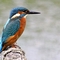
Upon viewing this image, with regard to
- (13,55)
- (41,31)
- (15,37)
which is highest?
(13,55)

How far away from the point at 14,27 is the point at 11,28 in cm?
5

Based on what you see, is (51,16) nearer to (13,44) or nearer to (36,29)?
(36,29)

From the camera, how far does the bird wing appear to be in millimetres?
4145

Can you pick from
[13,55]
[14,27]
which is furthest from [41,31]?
[13,55]

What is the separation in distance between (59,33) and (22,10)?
452cm

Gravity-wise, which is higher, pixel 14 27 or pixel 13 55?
pixel 13 55

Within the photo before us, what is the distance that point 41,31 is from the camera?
8.98 m

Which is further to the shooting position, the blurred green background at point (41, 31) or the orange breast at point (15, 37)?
the blurred green background at point (41, 31)

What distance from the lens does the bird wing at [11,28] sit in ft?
Answer: 13.6

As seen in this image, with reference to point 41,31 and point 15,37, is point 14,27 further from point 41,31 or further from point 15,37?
point 41,31

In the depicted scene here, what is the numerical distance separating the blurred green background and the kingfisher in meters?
3.21

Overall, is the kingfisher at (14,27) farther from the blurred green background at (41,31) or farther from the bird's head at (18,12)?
the blurred green background at (41,31)

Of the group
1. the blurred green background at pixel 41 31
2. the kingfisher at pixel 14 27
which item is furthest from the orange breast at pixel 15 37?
the blurred green background at pixel 41 31

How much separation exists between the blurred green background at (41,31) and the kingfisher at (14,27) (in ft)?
10.5
